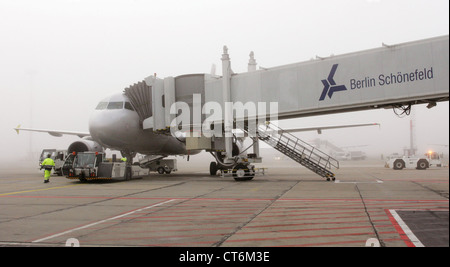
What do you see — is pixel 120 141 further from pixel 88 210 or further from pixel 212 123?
pixel 88 210

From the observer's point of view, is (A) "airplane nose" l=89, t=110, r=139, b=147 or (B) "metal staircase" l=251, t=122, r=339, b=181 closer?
(B) "metal staircase" l=251, t=122, r=339, b=181

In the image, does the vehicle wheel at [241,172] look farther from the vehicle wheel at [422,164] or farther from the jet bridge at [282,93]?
the vehicle wheel at [422,164]

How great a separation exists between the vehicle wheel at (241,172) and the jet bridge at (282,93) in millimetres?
611

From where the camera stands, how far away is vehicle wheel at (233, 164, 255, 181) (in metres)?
21.5

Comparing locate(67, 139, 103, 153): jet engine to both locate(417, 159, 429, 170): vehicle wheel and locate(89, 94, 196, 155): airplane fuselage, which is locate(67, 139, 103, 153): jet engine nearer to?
locate(89, 94, 196, 155): airplane fuselage

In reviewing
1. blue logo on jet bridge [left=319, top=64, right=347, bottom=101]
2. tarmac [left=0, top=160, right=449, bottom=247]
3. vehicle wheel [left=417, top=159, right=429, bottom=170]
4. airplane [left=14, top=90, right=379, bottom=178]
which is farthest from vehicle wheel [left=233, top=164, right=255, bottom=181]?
vehicle wheel [left=417, top=159, right=429, bottom=170]

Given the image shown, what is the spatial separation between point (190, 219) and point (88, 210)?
3.75 metres

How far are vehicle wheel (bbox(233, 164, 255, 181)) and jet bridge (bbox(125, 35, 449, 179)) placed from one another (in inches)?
24.0

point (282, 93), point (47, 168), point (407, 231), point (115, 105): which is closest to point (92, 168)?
point (47, 168)

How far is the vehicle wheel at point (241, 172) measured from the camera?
847 inches

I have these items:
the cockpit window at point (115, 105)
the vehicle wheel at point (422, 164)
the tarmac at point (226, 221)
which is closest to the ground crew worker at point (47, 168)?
the cockpit window at point (115, 105)

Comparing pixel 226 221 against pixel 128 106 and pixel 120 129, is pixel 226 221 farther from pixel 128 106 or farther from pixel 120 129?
pixel 128 106

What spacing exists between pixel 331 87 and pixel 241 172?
751 cm

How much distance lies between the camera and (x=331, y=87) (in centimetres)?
1684
